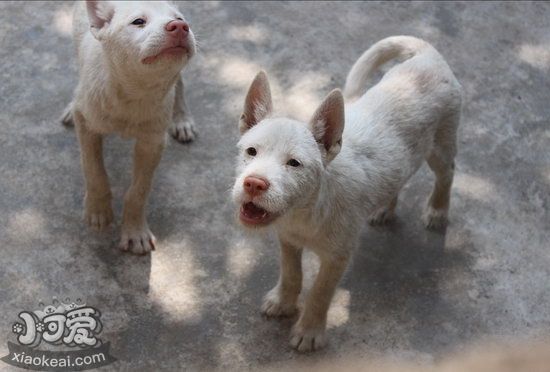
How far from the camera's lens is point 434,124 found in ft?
15.9

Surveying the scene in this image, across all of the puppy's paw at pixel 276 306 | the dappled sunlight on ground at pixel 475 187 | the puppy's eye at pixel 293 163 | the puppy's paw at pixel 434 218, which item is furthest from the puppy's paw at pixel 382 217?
the puppy's eye at pixel 293 163

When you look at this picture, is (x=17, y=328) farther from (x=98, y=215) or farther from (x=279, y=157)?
(x=279, y=157)

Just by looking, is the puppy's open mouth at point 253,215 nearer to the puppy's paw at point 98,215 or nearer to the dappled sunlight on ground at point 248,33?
the puppy's paw at point 98,215

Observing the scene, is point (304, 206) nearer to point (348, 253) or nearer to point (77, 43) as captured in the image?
point (348, 253)

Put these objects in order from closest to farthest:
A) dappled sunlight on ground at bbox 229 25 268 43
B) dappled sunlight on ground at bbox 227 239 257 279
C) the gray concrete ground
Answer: the gray concrete ground → dappled sunlight on ground at bbox 227 239 257 279 → dappled sunlight on ground at bbox 229 25 268 43

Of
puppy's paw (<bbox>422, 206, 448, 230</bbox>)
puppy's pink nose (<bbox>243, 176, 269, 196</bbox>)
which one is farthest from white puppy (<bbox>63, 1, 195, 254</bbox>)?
puppy's paw (<bbox>422, 206, 448, 230</bbox>)

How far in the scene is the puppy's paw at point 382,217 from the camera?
17.5 ft

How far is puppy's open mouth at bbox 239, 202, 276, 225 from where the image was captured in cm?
396

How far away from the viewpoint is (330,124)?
4078mm

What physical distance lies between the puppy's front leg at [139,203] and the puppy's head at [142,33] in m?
0.63

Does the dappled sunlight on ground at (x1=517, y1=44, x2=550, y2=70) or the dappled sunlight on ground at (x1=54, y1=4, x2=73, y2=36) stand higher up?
the dappled sunlight on ground at (x1=517, y1=44, x2=550, y2=70)

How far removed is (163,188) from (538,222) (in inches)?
93.9
